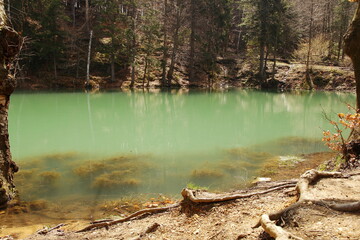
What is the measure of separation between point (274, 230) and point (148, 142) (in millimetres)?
8936

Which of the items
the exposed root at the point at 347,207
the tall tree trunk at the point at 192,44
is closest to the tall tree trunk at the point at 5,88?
the exposed root at the point at 347,207

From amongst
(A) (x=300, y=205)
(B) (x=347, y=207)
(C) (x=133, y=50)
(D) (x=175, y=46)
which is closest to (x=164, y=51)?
(D) (x=175, y=46)

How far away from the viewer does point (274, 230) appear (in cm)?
260

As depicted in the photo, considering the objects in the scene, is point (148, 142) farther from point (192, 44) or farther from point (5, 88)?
point (192, 44)

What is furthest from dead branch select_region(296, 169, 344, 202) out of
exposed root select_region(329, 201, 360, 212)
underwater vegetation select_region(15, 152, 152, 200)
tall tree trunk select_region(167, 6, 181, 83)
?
tall tree trunk select_region(167, 6, 181, 83)

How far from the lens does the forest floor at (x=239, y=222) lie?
2715 mm

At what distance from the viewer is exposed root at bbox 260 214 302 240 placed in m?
→ 2.44

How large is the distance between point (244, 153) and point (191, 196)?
620cm

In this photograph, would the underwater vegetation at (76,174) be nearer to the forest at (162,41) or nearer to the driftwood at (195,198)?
the driftwood at (195,198)

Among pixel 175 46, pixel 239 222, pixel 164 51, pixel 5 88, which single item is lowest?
pixel 239 222


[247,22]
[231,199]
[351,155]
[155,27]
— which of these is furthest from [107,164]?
[247,22]

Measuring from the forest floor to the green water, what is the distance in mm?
2487

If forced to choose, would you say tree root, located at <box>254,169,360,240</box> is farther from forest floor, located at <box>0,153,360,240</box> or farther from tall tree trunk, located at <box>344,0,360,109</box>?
tall tree trunk, located at <box>344,0,360,109</box>

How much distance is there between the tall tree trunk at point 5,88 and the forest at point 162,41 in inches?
928
